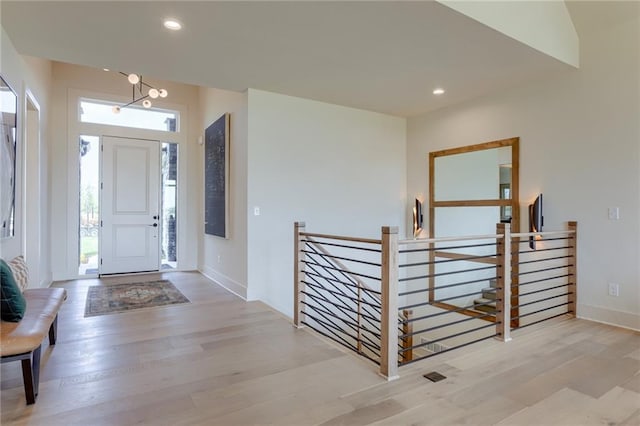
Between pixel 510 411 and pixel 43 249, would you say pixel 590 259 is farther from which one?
pixel 43 249

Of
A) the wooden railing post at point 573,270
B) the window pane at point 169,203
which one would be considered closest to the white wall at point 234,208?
the window pane at point 169,203

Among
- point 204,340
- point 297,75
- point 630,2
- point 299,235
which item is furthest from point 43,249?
point 630,2

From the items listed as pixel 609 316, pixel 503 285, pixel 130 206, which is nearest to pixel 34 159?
pixel 130 206

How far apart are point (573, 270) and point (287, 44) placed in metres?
3.77

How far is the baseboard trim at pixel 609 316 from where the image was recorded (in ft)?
11.2

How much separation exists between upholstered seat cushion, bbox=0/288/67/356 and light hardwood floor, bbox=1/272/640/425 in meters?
0.36

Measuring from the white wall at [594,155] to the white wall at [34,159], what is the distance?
523cm

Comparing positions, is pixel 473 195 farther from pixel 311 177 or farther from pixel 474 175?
pixel 311 177

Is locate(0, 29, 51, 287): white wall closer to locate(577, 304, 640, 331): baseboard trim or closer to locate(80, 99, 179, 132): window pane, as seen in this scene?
locate(80, 99, 179, 132): window pane

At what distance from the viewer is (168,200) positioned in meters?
6.45

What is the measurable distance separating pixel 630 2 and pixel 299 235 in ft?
12.3

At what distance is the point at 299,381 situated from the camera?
7.55ft

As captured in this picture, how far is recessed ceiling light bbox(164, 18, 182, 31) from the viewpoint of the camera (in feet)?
9.12

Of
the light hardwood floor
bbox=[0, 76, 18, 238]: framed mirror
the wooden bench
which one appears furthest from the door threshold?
the wooden bench
